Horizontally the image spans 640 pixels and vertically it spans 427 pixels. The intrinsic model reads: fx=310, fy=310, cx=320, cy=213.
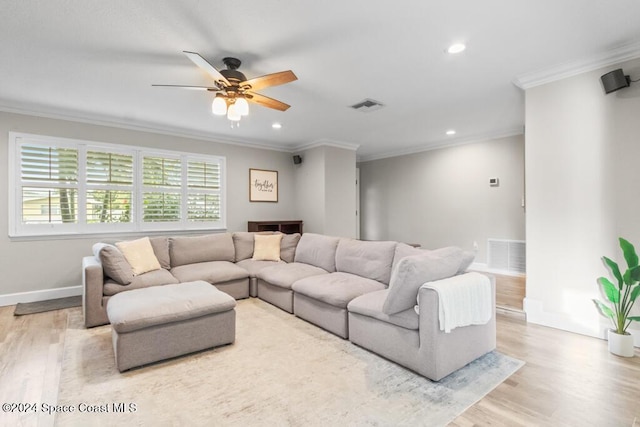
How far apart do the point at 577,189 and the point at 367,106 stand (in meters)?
2.44

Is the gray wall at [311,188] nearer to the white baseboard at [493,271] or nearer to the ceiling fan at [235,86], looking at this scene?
the white baseboard at [493,271]

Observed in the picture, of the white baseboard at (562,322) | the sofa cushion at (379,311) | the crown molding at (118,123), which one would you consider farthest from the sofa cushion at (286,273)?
the crown molding at (118,123)

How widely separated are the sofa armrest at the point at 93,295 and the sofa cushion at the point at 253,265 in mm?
1697

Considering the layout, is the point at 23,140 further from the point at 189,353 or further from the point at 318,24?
the point at 318,24

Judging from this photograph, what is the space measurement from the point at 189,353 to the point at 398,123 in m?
4.18

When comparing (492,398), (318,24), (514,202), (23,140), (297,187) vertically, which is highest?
(318,24)

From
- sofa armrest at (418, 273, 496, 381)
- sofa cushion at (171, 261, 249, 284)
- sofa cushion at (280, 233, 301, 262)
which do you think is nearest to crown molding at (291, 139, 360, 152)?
sofa cushion at (280, 233, 301, 262)

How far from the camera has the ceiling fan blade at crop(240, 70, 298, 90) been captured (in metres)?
2.51

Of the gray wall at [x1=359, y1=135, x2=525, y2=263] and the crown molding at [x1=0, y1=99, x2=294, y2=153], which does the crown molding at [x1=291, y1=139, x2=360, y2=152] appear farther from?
the gray wall at [x1=359, y1=135, x2=525, y2=263]

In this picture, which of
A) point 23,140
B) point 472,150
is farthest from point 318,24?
point 472,150

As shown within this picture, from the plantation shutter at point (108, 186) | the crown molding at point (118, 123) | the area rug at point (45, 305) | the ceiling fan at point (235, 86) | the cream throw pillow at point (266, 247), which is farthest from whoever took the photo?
the cream throw pillow at point (266, 247)

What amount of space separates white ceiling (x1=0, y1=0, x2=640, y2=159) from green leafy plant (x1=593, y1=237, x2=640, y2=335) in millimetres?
1776

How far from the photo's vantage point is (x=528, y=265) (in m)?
3.34

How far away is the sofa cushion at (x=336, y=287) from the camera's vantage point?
9.60 ft
